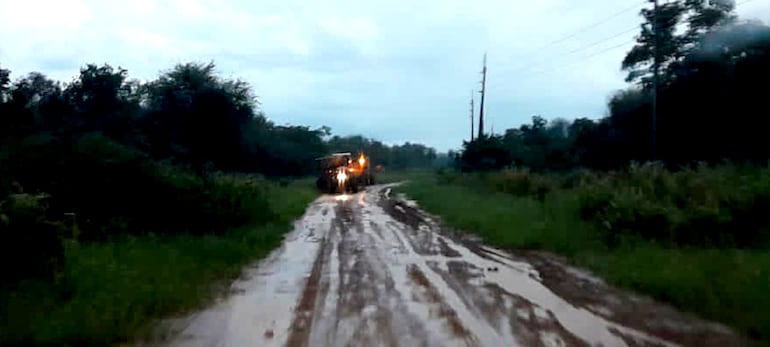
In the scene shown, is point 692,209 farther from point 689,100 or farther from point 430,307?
point 689,100

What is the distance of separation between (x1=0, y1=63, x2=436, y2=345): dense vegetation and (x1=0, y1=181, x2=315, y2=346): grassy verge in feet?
0.08

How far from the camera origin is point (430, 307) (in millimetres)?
11633

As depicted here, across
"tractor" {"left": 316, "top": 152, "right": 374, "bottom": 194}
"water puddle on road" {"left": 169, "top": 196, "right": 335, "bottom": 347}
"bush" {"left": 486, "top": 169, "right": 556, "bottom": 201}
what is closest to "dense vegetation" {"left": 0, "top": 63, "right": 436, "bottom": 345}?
"water puddle on road" {"left": 169, "top": 196, "right": 335, "bottom": 347}

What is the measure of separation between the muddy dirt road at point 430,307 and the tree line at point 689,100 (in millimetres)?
23910

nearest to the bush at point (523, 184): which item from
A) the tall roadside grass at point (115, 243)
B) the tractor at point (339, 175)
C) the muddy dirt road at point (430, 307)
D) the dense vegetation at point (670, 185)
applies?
the dense vegetation at point (670, 185)

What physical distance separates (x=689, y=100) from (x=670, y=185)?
23211mm

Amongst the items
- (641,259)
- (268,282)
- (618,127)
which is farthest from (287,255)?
(618,127)

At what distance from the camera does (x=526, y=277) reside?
15.2 meters

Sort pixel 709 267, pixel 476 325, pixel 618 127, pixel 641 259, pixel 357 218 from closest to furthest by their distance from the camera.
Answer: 1. pixel 476 325
2. pixel 709 267
3. pixel 641 259
4. pixel 357 218
5. pixel 618 127

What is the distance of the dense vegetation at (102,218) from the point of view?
10961mm

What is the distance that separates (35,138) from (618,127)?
116 feet

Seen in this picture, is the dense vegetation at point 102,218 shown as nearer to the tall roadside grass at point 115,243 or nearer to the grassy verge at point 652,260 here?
the tall roadside grass at point 115,243

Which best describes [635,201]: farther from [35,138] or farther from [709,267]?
[35,138]

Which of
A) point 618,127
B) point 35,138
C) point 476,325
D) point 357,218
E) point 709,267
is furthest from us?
point 618,127
